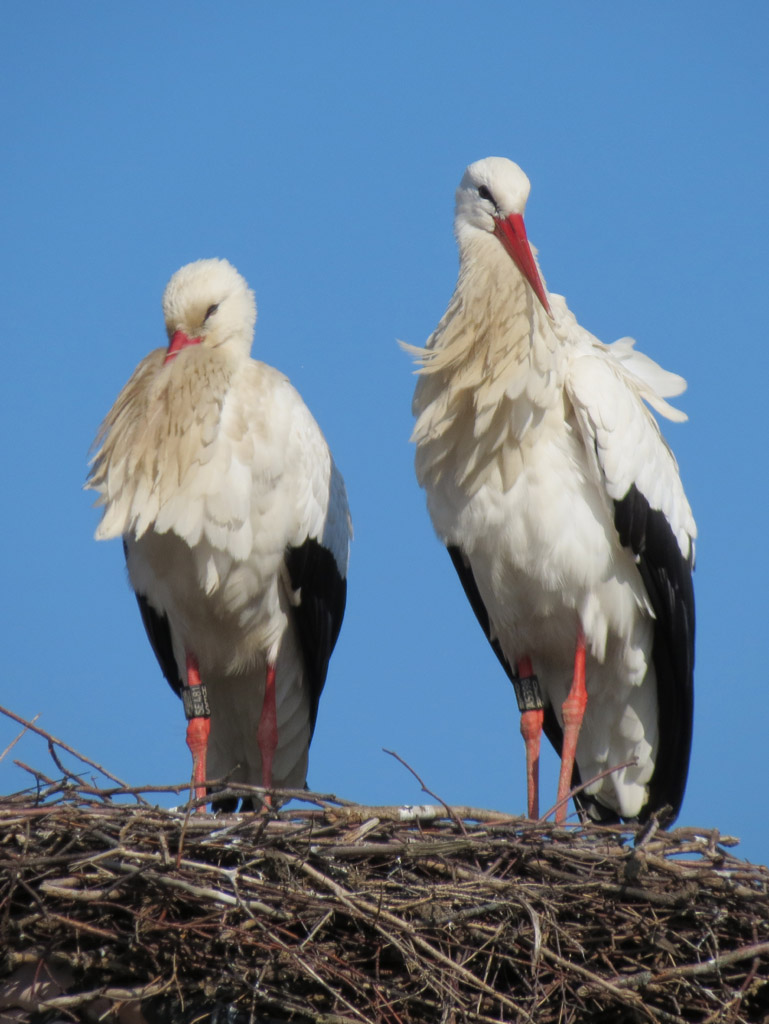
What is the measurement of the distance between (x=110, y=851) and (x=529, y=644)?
2020 mm

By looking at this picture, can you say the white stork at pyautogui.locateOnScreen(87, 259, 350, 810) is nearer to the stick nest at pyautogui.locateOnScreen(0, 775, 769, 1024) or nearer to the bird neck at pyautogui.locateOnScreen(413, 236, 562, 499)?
the bird neck at pyautogui.locateOnScreen(413, 236, 562, 499)

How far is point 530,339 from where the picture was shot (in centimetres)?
511

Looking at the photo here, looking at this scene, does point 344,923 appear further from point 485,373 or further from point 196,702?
point 485,373

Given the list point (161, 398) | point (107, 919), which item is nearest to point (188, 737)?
point (161, 398)

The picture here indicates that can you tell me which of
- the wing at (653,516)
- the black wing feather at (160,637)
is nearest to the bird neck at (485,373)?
the wing at (653,516)

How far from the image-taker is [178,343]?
18.3 feet

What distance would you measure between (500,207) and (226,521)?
4.46 ft

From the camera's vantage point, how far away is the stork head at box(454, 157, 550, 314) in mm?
5195

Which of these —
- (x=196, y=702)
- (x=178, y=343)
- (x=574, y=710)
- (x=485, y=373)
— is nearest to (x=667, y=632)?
(x=574, y=710)

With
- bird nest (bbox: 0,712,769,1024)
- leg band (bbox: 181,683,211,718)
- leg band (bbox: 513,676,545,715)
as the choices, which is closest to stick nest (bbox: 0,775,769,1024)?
bird nest (bbox: 0,712,769,1024)

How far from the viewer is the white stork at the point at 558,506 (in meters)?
5.11

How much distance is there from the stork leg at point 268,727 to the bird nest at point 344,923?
1544 mm

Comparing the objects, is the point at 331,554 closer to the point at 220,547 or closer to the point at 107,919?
the point at 220,547

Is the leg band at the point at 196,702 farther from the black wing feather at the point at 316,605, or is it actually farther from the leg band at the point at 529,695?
the leg band at the point at 529,695
